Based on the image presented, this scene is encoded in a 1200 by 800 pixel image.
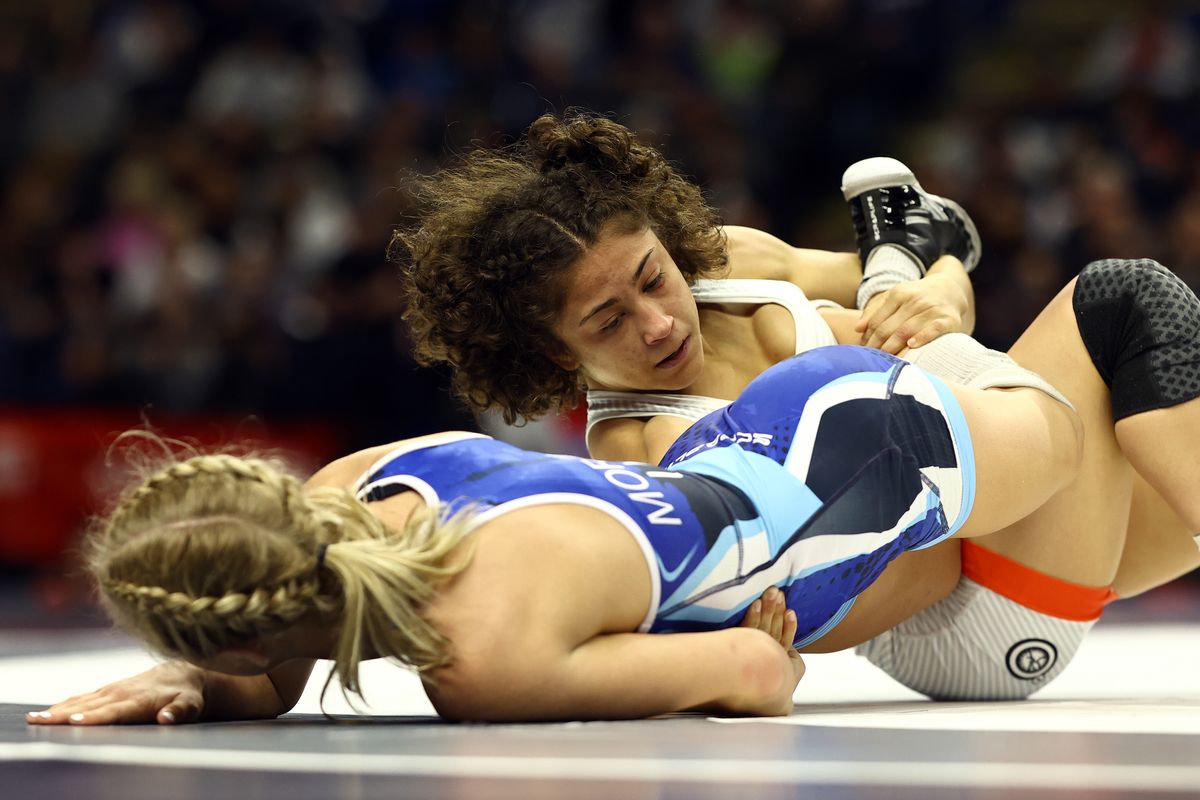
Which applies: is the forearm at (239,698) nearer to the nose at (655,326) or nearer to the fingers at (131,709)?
the fingers at (131,709)

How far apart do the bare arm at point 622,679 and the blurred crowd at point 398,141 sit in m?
3.57

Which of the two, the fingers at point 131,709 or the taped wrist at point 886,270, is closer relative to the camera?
the fingers at point 131,709

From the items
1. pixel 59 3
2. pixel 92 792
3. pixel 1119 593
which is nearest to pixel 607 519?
pixel 92 792

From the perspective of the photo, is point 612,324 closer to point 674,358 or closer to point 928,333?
point 674,358

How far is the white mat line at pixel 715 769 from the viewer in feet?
4.43

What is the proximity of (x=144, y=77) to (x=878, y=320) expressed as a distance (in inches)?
215

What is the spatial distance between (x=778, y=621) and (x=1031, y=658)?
632 millimetres

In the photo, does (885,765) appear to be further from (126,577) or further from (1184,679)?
(1184,679)

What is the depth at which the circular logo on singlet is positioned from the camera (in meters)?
2.37

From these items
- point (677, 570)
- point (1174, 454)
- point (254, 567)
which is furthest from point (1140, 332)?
point (254, 567)

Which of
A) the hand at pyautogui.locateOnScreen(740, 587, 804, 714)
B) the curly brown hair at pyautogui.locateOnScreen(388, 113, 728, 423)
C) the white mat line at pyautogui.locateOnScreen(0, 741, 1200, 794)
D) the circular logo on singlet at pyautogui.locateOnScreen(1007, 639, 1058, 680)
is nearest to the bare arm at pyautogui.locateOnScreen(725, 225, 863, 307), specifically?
the curly brown hair at pyautogui.locateOnScreen(388, 113, 728, 423)

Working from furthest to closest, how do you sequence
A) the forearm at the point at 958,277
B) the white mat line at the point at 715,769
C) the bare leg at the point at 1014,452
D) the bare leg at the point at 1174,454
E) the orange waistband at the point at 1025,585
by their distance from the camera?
the forearm at the point at 958,277
the orange waistband at the point at 1025,585
the bare leg at the point at 1174,454
the bare leg at the point at 1014,452
the white mat line at the point at 715,769

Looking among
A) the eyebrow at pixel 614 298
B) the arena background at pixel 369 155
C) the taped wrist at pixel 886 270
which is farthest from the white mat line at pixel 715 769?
the arena background at pixel 369 155

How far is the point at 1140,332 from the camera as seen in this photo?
2293 millimetres
